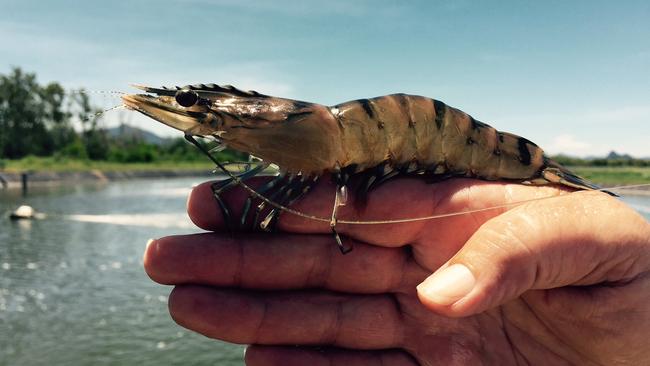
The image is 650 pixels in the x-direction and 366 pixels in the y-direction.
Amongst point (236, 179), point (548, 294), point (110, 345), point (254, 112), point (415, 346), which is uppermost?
point (254, 112)

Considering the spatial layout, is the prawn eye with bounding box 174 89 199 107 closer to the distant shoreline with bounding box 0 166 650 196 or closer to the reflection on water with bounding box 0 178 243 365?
the reflection on water with bounding box 0 178 243 365

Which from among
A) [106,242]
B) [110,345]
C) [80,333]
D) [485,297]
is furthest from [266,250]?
[106,242]

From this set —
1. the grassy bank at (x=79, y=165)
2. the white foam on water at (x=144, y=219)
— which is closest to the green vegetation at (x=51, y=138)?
the grassy bank at (x=79, y=165)

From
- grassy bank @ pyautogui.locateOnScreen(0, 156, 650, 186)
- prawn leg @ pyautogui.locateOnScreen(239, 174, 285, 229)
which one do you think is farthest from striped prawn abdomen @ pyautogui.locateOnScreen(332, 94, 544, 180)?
grassy bank @ pyautogui.locateOnScreen(0, 156, 650, 186)

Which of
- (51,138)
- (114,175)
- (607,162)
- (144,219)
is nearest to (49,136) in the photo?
(51,138)

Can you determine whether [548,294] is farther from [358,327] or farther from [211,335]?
[211,335]

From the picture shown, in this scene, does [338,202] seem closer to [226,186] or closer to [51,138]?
[226,186]

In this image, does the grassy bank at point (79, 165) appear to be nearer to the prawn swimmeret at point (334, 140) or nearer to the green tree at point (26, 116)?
the green tree at point (26, 116)
